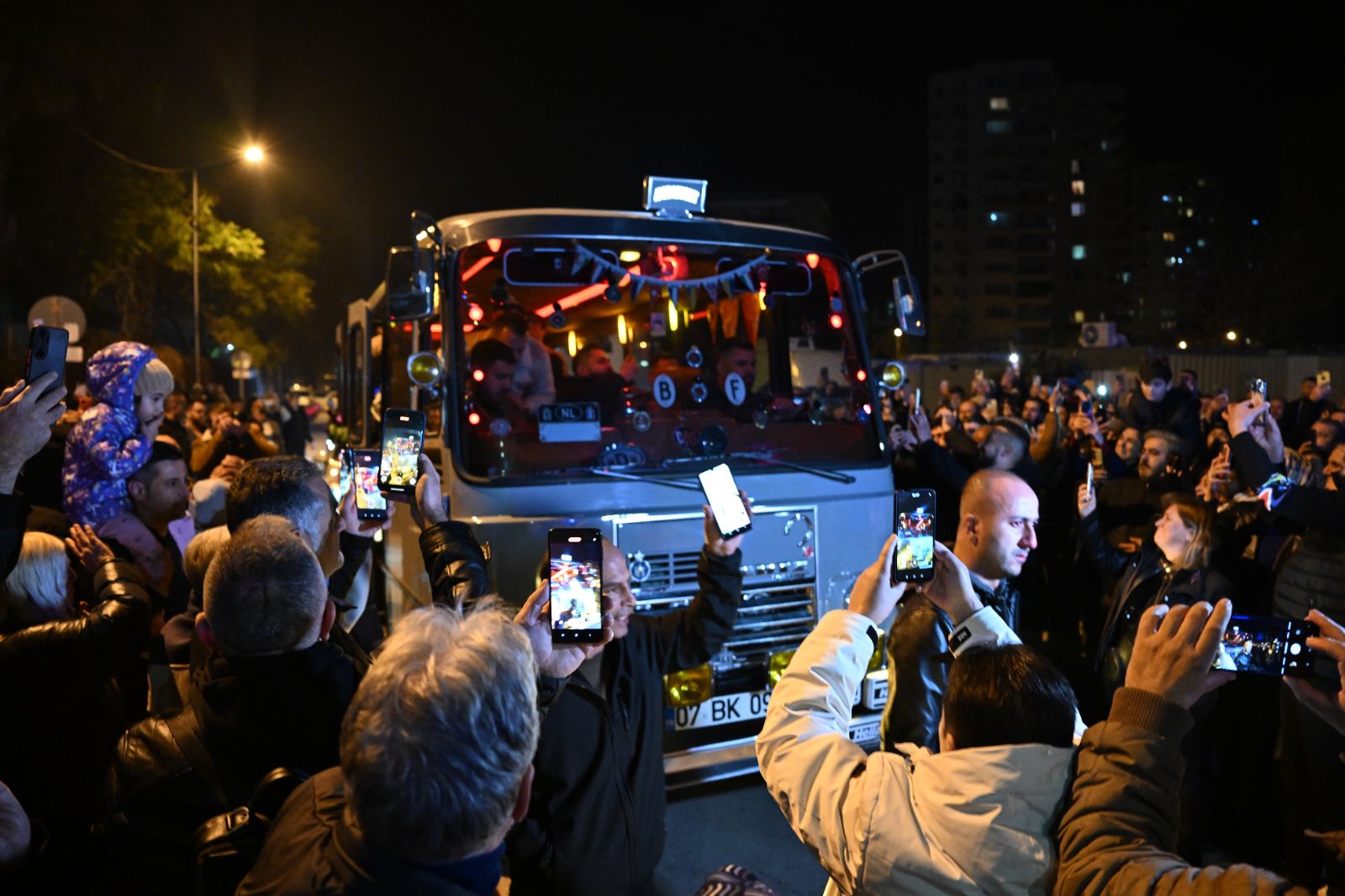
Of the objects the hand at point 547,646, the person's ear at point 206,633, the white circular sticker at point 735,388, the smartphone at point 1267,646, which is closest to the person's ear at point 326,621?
the person's ear at point 206,633

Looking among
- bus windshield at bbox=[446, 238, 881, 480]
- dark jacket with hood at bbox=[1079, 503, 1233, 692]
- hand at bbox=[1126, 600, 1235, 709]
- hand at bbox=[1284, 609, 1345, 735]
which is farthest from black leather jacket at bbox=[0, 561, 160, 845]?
dark jacket with hood at bbox=[1079, 503, 1233, 692]

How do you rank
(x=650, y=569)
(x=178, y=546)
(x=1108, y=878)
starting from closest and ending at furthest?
(x=1108, y=878)
(x=178, y=546)
(x=650, y=569)

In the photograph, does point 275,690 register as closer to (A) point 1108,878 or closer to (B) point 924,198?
(A) point 1108,878

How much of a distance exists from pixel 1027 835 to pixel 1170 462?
5.76 metres

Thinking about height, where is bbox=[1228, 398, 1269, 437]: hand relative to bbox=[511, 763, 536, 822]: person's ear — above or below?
above

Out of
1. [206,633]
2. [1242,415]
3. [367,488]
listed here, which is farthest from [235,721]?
[1242,415]

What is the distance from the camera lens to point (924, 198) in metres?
109

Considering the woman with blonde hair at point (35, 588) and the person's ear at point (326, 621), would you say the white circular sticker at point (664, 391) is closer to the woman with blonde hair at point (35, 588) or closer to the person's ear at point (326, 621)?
the woman with blonde hair at point (35, 588)

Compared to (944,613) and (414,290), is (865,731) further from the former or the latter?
(414,290)

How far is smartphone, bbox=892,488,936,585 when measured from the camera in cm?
278

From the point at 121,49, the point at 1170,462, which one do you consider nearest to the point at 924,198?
the point at 121,49

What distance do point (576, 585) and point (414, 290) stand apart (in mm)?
3117

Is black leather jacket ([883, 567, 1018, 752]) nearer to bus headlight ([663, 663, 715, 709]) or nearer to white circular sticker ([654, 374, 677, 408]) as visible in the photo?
bus headlight ([663, 663, 715, 709])

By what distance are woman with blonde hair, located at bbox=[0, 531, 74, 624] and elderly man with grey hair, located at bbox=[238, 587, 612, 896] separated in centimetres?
210
